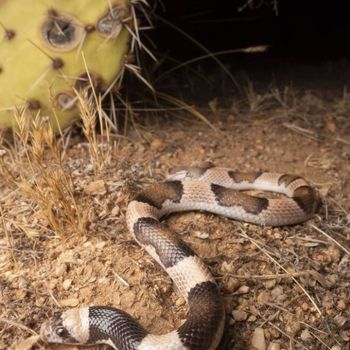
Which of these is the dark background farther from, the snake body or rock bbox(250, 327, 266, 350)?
rock bbox(250, 327, 266, 350)

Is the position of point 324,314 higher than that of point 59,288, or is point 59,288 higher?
point 59,288

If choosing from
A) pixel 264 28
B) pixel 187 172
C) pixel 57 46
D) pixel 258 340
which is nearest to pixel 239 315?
pixel 258 340

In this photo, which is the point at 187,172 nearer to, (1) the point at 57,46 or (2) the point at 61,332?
(1) the point at 57,46

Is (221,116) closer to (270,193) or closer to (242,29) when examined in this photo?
(270,193)

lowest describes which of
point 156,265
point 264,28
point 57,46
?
point 156,265

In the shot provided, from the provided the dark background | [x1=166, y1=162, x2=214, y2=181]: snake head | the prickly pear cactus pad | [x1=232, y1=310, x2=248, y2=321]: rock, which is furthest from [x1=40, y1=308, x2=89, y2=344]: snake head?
the dark background

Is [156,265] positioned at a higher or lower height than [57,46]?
lower

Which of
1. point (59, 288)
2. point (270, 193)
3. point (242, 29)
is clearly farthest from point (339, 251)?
point (242, 29)
